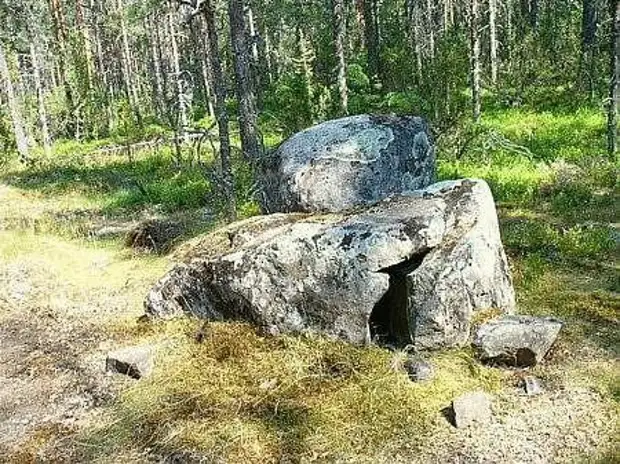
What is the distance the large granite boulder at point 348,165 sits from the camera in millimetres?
7336

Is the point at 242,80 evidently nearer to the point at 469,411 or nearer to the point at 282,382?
the point at 282,382

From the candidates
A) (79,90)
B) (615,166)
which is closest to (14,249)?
(615,166)

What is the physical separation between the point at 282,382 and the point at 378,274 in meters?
1.22

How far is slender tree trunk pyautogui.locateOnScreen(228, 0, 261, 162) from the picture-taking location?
12000mm

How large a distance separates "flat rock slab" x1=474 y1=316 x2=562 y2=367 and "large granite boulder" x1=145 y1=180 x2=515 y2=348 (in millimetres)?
278

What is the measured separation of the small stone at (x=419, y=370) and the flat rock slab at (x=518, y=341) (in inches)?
19.4

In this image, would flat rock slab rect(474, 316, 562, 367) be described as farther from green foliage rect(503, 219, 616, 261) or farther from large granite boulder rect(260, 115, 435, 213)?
green foliage rect(503, 219, 616, 261)

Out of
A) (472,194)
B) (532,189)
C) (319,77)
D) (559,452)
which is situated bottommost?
(559,452)

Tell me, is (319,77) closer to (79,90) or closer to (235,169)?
(235,169)

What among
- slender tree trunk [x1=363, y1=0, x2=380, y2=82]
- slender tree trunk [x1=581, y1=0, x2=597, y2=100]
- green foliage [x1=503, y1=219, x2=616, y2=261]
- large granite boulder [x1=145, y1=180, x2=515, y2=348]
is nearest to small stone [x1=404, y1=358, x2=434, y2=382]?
large granite boulder [x1=145, y1=180, x2=515, y2=348]

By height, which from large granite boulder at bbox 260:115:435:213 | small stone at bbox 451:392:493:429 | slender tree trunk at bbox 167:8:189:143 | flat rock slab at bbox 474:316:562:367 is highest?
slender tree trunk at bbox 167:8:189:143

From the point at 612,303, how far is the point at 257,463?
3.84m

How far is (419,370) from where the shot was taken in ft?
17.7

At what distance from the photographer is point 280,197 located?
766 centimetres
